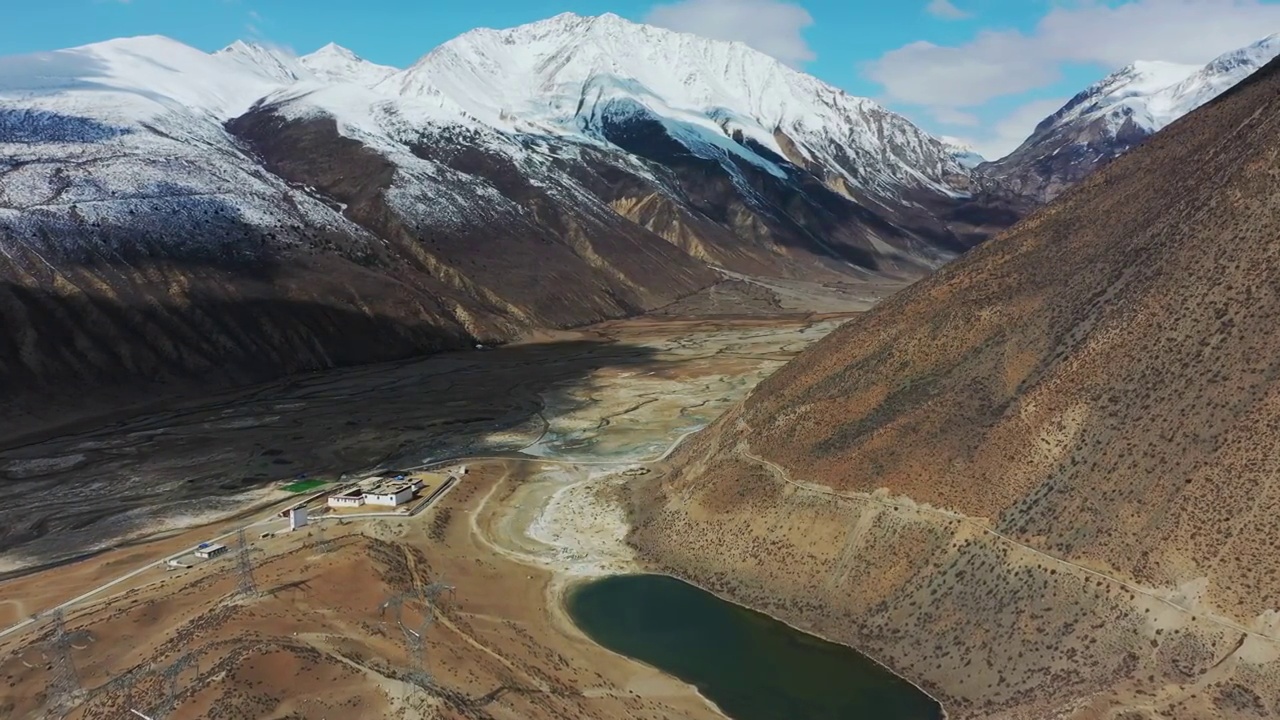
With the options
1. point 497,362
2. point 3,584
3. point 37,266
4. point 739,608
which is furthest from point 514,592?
point 37,266

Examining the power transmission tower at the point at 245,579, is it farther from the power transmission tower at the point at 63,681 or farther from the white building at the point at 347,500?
the white building at the point at 347,500

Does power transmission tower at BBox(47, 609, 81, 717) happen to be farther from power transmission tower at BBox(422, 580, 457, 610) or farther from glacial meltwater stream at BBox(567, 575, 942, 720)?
glacial meltwater stream at BBox(567, 575, 942, 720)

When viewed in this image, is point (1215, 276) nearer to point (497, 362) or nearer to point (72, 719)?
point (72, 719)

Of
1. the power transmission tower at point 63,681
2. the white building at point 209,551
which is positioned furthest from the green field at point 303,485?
the power transmission tower at point 63,681

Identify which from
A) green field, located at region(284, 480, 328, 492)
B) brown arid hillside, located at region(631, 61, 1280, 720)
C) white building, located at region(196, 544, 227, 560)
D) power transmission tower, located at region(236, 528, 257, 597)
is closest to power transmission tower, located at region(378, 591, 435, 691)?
power transmission tower, located at region(236, 528, 257, 597)

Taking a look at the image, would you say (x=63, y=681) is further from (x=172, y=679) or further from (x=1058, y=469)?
(x=1058, y=469)

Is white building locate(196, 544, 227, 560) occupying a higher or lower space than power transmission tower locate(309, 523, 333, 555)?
lower
